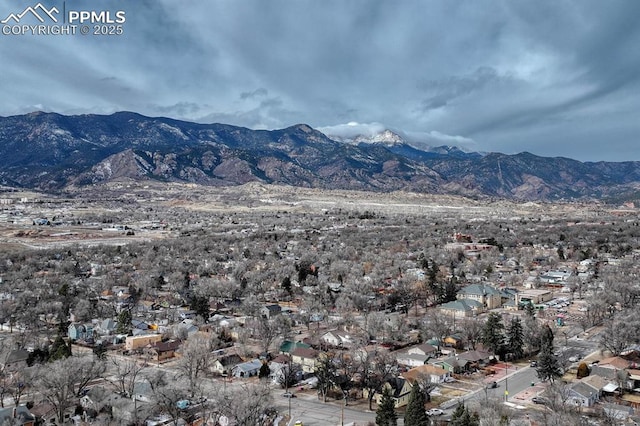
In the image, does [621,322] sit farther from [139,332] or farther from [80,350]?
[80,350]

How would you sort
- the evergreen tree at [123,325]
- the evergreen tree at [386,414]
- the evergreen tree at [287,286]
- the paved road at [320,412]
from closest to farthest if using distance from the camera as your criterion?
the evergreen tree at [386,414] < the paved road at [320,412] < the evergreen tree at [123,325] < the evergreen tree at [287,286]

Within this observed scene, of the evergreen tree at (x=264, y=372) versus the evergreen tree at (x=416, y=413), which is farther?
the evergreen tree at (x=264, y=372)

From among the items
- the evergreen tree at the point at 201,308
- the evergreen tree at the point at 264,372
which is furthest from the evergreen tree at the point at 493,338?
the evergreen tree at the point at 201,308

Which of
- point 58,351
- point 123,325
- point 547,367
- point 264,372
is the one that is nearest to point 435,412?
point 547,367

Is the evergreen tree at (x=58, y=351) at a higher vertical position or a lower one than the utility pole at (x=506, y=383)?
higher

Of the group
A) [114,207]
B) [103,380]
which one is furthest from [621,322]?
[114,207]

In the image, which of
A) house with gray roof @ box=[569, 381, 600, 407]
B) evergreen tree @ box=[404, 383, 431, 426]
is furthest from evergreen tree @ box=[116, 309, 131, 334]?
house with gray roof @ box=[569, 381, 600, 407]

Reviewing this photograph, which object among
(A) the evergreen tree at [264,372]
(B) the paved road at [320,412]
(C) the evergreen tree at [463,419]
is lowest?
A: (B) the paved road at [320,412]

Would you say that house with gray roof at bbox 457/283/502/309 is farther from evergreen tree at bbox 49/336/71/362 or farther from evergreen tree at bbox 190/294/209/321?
evergreen tree at bbox 49/336/71/362

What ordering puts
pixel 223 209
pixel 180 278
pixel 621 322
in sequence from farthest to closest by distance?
pixel 223 209 → pixel 180 278 → pixel 621 322

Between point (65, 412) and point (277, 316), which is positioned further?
point (277, 316)

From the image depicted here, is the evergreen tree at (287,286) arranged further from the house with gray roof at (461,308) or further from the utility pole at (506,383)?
the utility pole at (506,383)
